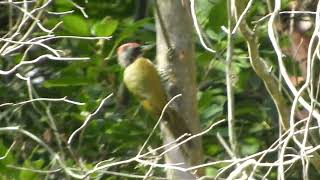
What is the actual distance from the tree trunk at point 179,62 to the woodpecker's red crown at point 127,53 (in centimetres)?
53

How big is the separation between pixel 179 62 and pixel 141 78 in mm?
707

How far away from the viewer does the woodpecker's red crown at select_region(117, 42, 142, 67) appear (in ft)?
13.6

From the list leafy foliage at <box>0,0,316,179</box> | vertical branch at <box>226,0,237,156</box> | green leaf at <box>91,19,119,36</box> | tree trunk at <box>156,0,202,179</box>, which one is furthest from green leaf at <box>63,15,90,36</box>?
vertical branch at <box>226,0,237,156</box>

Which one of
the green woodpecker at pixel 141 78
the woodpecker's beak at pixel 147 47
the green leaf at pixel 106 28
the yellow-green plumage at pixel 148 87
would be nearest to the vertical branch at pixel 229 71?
the yellow-green plumage at pixel 148 87

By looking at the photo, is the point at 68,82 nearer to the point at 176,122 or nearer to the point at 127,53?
the point at 127,53

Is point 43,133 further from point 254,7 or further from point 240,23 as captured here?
point 240,23

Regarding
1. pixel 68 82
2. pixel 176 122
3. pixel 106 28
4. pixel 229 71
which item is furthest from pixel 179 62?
pixel 229 71

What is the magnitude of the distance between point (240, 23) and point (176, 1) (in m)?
0.96

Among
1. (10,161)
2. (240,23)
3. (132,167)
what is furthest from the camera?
(132,167)

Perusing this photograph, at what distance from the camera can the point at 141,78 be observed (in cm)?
421

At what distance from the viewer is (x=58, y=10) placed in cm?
412

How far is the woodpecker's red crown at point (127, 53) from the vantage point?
4.15 metres

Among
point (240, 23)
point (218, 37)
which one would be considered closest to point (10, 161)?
point (218, 37)

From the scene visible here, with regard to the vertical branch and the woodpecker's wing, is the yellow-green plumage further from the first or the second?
the vertical branch
